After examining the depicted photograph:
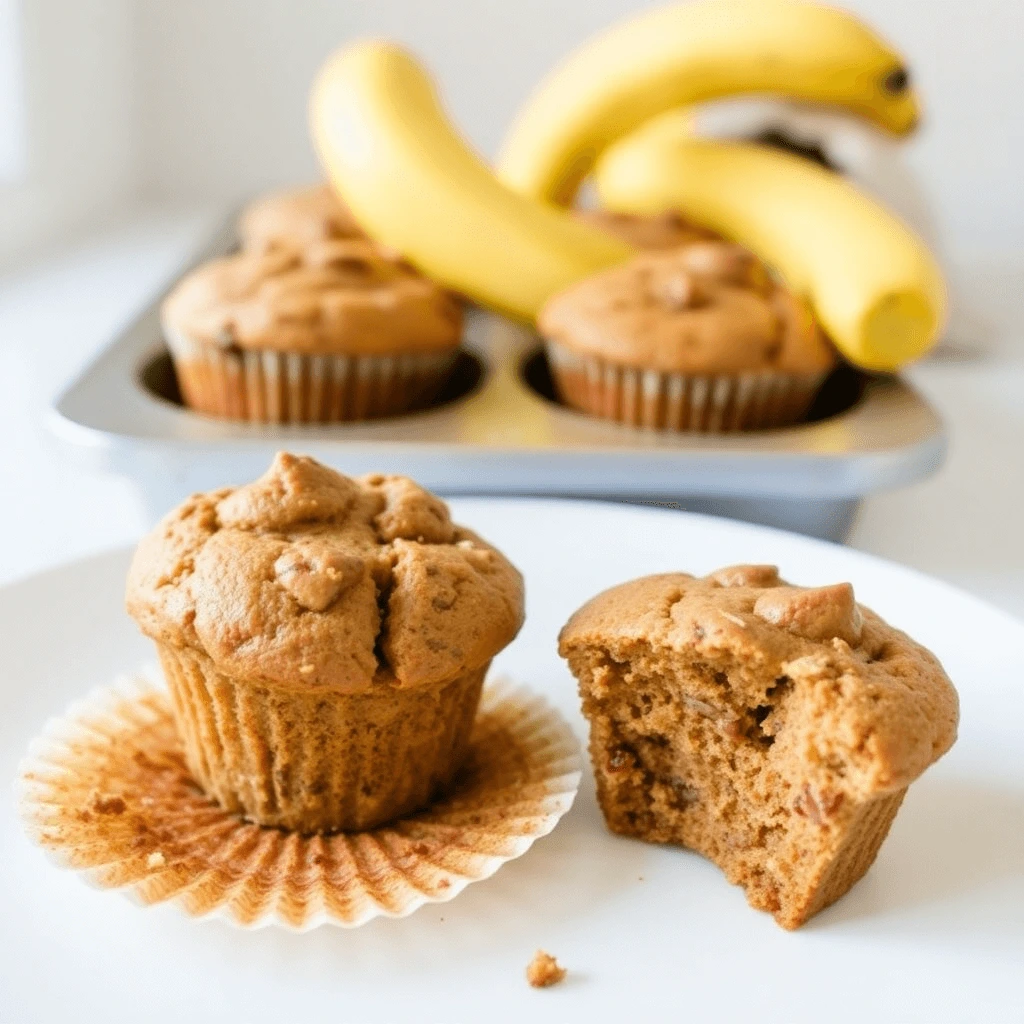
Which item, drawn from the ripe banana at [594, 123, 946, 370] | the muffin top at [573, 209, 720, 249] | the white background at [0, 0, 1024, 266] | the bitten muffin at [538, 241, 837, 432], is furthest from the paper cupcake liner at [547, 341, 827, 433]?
the white background at [0, 0, 1024, 266]

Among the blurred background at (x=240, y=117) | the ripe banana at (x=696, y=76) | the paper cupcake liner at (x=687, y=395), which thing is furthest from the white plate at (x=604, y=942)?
the blurred background at (x=240, y=117)

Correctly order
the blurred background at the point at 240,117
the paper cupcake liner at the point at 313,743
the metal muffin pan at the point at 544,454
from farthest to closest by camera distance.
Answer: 1. the blurred background at the point at 240,117
2. the metal muffin pan at the point at 544,454
3. the paper cupcake liner at the point at 313,743

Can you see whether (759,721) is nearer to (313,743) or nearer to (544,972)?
(544,972)

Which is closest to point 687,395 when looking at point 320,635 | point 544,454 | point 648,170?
point 544,454

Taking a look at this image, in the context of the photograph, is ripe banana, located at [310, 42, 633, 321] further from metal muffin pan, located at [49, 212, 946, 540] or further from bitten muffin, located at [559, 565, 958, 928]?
bitten muffin, located at [559, 565, 958, 928]

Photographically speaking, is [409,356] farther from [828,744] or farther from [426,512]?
[828,744]

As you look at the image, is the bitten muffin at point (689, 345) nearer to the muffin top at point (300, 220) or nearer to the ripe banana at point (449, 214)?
the ripe banana at point (449, 214)
